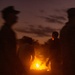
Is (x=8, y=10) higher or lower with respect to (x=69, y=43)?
higher

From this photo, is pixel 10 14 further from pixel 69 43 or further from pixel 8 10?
pixel 69 43

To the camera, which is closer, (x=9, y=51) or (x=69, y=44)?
(x=9, y=51)

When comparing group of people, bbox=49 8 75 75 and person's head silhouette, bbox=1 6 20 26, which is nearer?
person's head silhouette, bbox=1 6 20 26

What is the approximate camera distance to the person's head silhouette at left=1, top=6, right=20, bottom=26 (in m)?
6.65

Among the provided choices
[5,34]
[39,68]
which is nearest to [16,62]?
[5,34]

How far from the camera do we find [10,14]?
668 cm

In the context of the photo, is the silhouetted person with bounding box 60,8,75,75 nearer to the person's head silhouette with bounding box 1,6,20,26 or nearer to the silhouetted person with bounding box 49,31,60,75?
the person's head silhouette with bounding box 1,6,20,26

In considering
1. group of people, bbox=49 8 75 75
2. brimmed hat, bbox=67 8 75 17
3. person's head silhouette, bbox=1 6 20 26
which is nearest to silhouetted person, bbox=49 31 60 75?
group of people, bbox=49 8 75 75

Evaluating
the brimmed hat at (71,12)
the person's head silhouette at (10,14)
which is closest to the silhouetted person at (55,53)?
the brimmed hat at (71,12)

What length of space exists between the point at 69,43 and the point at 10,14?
1.84m

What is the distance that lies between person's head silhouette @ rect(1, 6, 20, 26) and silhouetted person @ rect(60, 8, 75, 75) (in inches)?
60.2

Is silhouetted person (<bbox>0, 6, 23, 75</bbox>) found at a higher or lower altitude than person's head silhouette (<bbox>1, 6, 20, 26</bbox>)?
lower

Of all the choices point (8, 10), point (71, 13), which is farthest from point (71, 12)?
point (8, 10)

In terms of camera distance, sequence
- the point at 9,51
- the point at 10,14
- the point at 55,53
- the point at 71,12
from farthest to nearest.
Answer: the point at 55,53, the point at 71,12, the point at 10,14, the point at 9,51
